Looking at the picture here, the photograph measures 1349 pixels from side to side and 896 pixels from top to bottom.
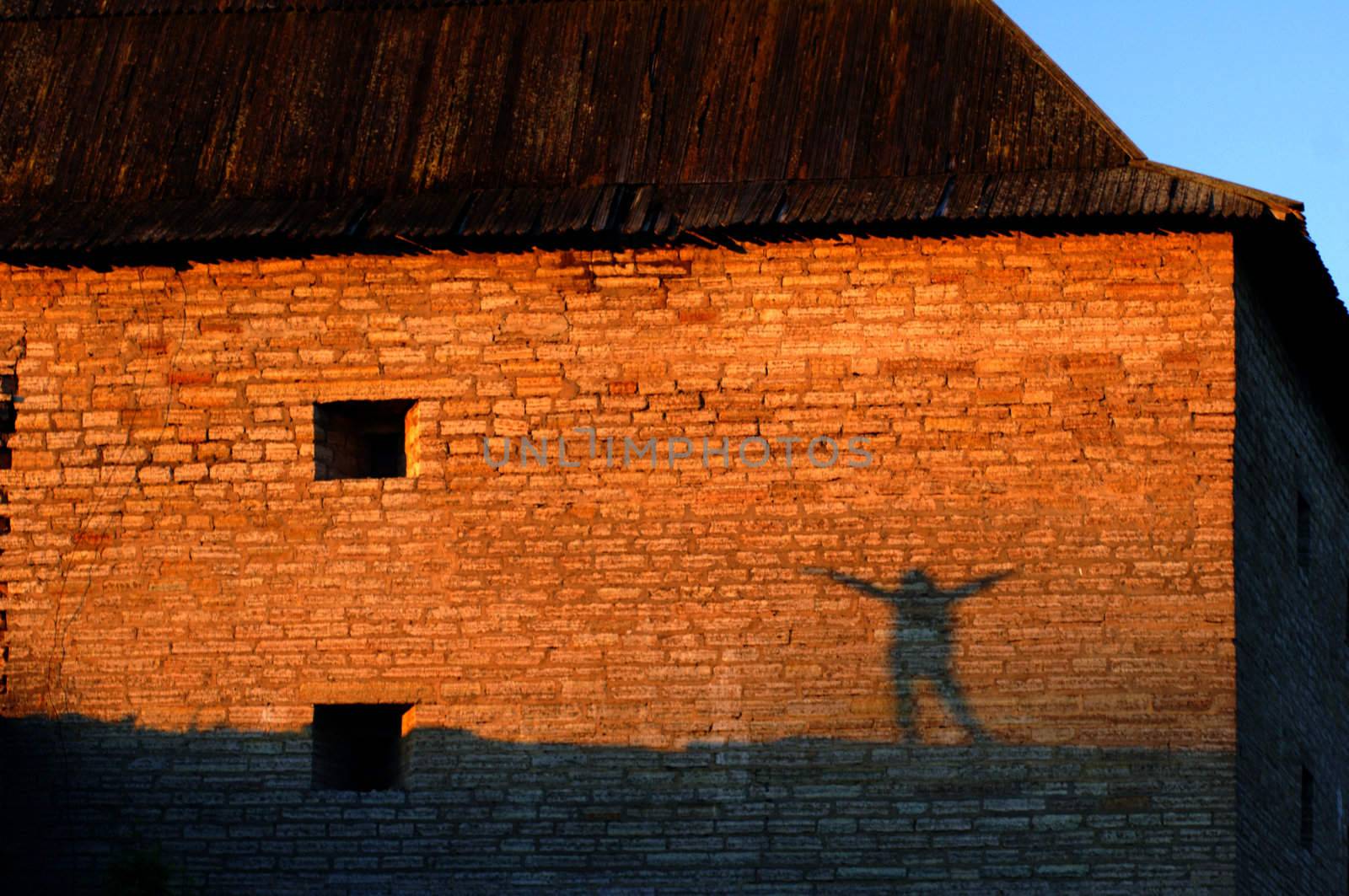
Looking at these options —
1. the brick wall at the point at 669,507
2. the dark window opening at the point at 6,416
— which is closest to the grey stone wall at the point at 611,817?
the brick wall at the point at 669,507

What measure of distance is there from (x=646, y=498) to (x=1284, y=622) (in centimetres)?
482

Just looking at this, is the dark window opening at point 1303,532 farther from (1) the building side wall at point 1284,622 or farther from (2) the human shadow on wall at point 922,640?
(2) the human shadow on wall at point 922,640

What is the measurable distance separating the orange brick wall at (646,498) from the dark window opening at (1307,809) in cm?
279

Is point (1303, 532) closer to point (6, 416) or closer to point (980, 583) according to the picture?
point (980, 583)

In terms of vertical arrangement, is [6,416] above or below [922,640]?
above

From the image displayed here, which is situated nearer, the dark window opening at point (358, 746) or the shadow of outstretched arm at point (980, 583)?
the shadow of outstretched arm at point (980, 583)

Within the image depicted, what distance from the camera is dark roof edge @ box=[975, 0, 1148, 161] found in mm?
16891

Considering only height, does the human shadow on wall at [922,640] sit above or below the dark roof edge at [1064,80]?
below

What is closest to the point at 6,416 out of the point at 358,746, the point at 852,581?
the point at 358,746

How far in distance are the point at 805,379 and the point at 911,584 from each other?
5.06 ft

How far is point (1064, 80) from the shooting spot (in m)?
17.3

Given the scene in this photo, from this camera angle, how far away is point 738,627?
53.8 ft

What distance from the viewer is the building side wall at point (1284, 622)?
1659 centimetres

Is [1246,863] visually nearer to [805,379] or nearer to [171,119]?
[805,379]
